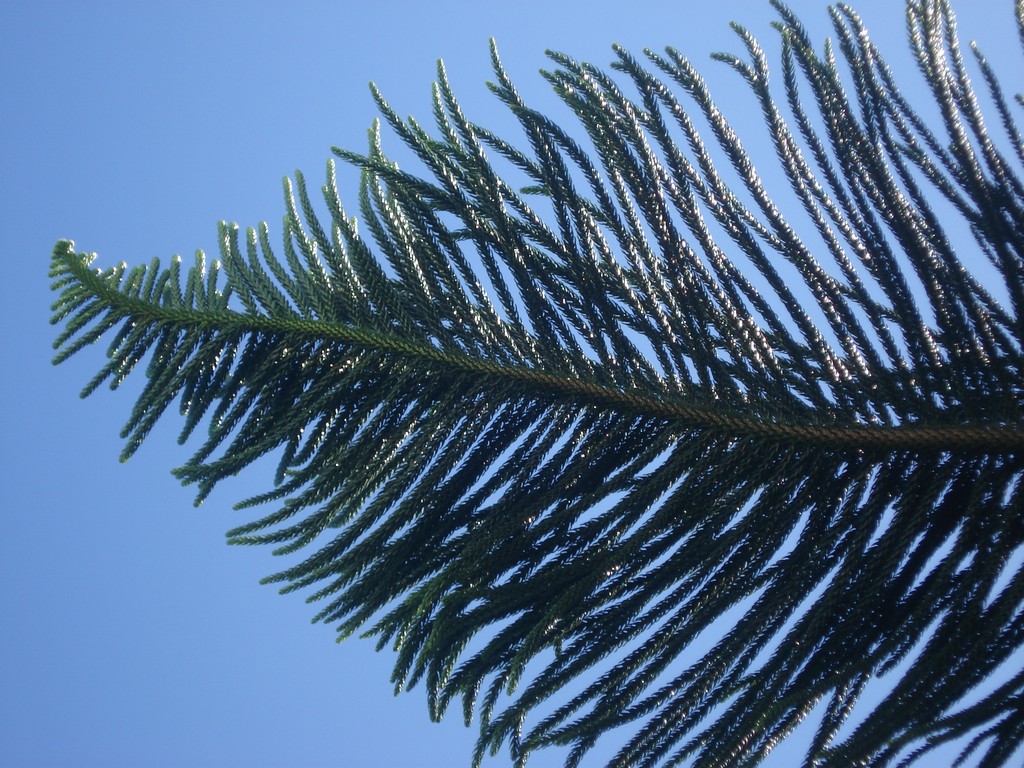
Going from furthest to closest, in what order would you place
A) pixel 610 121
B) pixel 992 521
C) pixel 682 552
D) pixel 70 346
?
pixel 70 346 → pixel 610 121 → pixel 682 552 → pixel 992 521

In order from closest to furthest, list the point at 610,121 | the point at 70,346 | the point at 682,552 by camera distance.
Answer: the point at 682,552
the point at 610,121
the point at 70,346

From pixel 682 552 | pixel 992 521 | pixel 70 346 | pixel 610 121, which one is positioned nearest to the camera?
pixel 992 521

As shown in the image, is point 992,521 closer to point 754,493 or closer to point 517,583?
point 754,493

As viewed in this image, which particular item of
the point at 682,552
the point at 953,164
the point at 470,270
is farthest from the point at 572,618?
the point at 953,164

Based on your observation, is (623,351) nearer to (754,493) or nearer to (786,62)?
(754,493)

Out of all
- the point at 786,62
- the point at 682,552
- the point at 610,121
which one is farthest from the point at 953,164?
the point at 682,552

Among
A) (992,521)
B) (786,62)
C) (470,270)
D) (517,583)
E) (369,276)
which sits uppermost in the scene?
(786,62)

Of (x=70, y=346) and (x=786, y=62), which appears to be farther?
(x=70, y=346)

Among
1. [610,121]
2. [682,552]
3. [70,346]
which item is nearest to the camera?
[682,552]

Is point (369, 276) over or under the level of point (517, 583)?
over
